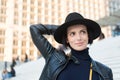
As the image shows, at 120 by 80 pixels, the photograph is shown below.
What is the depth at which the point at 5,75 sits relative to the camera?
20.3 meters

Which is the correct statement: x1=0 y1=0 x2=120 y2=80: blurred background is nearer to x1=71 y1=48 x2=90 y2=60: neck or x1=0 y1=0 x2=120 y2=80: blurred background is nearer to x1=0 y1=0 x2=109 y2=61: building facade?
x1=0 y1=0 x2=109 y2=61: building facade

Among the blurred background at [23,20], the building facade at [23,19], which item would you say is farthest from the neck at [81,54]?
the building facade at [23,19]

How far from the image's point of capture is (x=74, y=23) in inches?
92.2

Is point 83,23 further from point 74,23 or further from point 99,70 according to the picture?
point 99,70

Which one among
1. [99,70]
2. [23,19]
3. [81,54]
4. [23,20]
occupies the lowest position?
[23,20]

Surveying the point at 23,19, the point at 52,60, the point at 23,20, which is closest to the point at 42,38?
the point at 52,60

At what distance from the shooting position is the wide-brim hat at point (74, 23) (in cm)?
233

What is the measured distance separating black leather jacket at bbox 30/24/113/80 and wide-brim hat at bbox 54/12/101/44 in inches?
4.5

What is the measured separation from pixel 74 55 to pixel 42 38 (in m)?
0.31

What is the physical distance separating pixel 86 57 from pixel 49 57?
0.26 metres

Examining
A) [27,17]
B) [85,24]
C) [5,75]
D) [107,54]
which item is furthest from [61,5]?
[85,24]

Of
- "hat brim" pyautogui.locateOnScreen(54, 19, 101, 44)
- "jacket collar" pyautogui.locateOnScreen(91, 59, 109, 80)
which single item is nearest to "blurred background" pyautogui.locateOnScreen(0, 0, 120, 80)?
"hat brim" pyautogui.locateOnScreen(54, 19, 101, 44)

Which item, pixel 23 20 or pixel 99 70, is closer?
pixel 99 70

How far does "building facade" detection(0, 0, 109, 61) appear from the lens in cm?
5888
